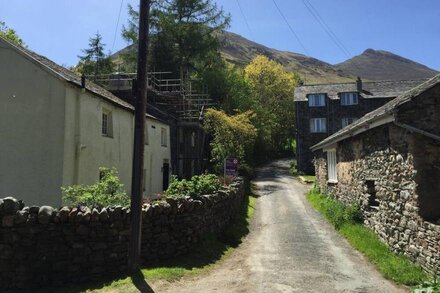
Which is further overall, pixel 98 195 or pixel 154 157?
pixel 154 157

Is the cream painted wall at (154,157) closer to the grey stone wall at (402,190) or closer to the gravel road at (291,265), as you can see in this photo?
the gravel road at (291,265)

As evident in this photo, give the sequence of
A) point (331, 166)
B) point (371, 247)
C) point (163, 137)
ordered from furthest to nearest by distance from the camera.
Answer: point (163, 137) → point (331, 166) → point (371, 247)

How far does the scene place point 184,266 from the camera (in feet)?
34.6

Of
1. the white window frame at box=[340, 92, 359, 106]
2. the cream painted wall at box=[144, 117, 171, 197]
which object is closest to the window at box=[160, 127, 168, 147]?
the cream painted wall at box=[144, 117, 171, 197]

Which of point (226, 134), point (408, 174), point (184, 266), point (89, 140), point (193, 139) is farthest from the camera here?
point (193, 139)

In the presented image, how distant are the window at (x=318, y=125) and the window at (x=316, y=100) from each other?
67.8 inches

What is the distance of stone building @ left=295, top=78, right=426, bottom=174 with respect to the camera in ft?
150

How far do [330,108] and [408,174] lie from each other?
120 ft

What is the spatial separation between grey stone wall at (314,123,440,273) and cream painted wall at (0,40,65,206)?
11.5 meters

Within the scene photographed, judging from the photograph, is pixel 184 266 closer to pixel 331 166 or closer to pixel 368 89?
pixel 331 166

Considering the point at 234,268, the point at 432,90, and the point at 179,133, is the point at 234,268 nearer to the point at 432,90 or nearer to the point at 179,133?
the point at 432,90

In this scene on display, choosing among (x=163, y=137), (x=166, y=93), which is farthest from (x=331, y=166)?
(x=166, y=93)

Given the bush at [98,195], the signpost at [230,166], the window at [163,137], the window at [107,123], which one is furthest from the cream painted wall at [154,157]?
the bush at [98,195]

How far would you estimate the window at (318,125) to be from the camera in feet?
152
